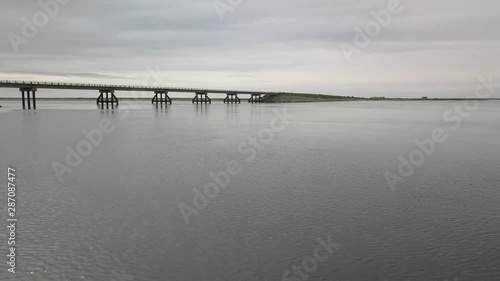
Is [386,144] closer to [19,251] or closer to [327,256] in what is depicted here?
[327,256]

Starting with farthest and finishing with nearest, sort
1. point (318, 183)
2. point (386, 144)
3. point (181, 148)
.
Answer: point (386, 144) → point (181, 148) → point (318, 183)

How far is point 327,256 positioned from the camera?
8992 mm

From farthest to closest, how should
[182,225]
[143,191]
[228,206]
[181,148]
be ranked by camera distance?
[181,148] → [143,191] → [228,206] → [182,225]

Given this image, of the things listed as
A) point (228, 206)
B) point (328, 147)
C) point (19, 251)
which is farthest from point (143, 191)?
point (328, 147)

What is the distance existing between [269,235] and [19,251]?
6.22 meters

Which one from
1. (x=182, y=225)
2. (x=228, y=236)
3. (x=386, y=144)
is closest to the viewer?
(x=228, y=236)

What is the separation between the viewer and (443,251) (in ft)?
29.9

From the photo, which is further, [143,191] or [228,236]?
[143,191]

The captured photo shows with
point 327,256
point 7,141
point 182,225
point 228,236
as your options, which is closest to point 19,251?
point 182,225

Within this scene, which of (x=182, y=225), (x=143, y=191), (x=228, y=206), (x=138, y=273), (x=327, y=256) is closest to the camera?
(x=138, y=273)

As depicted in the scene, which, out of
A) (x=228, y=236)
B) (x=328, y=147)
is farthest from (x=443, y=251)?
(x=328, y=147)

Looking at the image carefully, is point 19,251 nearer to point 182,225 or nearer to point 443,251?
point 182,225

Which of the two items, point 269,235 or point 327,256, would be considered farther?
point 269,235

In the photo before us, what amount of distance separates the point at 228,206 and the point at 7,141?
26.2 metres
